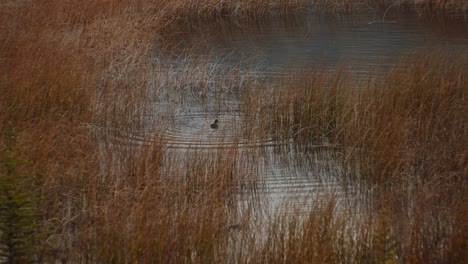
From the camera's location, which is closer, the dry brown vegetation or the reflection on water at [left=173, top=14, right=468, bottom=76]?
the dry brown vegetation

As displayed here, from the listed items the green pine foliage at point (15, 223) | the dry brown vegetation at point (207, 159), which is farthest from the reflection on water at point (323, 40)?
the green pine foliage at point (15, 223)

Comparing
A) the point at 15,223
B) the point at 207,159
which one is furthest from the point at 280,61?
the point at 15,223

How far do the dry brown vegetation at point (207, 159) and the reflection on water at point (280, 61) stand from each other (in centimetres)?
15

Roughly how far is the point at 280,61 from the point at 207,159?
424 centimetres

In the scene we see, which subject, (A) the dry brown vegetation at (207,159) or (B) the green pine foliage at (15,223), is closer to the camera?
(B) the green pine foliage at (15,223)

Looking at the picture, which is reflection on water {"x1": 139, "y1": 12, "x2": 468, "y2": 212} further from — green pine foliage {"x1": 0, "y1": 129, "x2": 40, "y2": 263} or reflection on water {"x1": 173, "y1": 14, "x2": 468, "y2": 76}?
green pine foliage {"x1": 0, "y1": 129, "x2": 40, "y2": 263}

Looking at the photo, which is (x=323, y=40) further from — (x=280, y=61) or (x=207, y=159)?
(x=207, y=159)

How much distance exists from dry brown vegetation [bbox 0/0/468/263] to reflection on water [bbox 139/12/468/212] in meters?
0.15

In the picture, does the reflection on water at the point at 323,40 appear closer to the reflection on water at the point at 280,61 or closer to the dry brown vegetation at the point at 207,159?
the reflection on water at the point at 280,61

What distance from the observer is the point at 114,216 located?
403cm

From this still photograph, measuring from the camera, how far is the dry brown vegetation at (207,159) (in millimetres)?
3828

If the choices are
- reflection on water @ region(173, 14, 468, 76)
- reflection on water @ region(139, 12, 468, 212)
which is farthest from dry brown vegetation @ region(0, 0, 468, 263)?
reflection on water @ region(173, 14, 468, 76)

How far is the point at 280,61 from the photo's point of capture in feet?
30.7

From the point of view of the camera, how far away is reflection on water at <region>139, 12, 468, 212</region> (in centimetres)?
558
